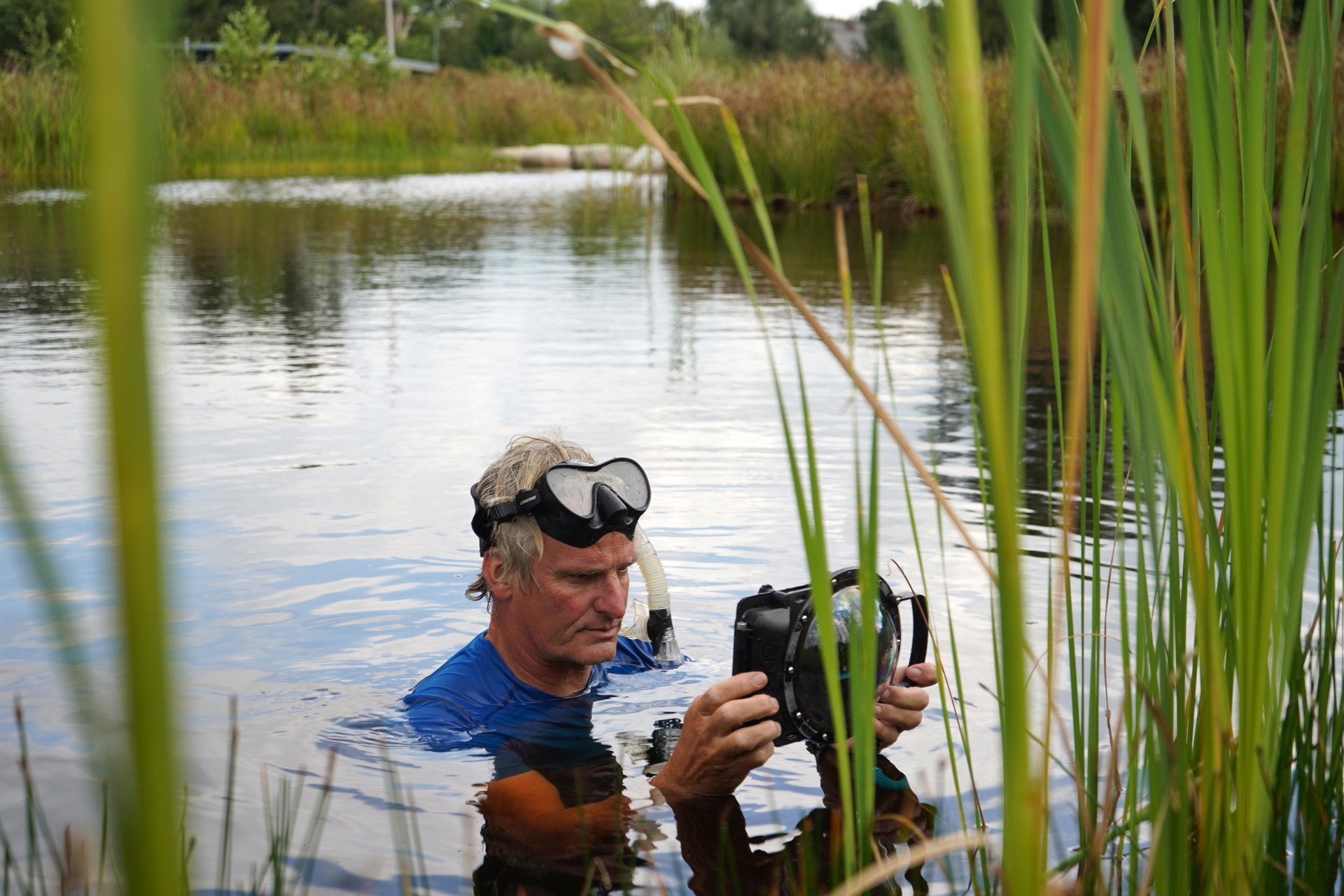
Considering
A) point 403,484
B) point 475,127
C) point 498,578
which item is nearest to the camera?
point 498,578

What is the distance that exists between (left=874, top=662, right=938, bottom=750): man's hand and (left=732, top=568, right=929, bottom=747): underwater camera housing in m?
0.16

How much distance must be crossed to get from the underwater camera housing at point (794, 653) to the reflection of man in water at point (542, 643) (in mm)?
705

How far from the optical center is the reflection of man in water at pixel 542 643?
3.07 metres

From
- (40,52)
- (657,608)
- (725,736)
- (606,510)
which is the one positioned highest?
(40,52)

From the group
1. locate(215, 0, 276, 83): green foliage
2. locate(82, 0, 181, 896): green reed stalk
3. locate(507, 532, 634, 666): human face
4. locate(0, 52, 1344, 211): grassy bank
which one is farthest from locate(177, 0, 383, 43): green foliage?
locate(82, 0, 181, 896): green reed stalk

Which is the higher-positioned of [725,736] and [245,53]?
[245,53]

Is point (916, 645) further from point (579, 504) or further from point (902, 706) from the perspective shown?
point (579, 504)

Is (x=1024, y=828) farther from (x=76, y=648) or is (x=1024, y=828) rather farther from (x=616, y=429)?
(x=616, y=429)

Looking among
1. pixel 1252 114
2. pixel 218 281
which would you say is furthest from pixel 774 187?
pixel 1252 114

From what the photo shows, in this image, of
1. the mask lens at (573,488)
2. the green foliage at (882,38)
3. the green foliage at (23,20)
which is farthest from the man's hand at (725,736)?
the green foliage at (23,20)

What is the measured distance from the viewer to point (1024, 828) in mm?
739

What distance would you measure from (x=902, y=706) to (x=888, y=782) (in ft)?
0.86

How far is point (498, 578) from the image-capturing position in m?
3.39

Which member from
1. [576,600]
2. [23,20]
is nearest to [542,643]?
[576,600]
